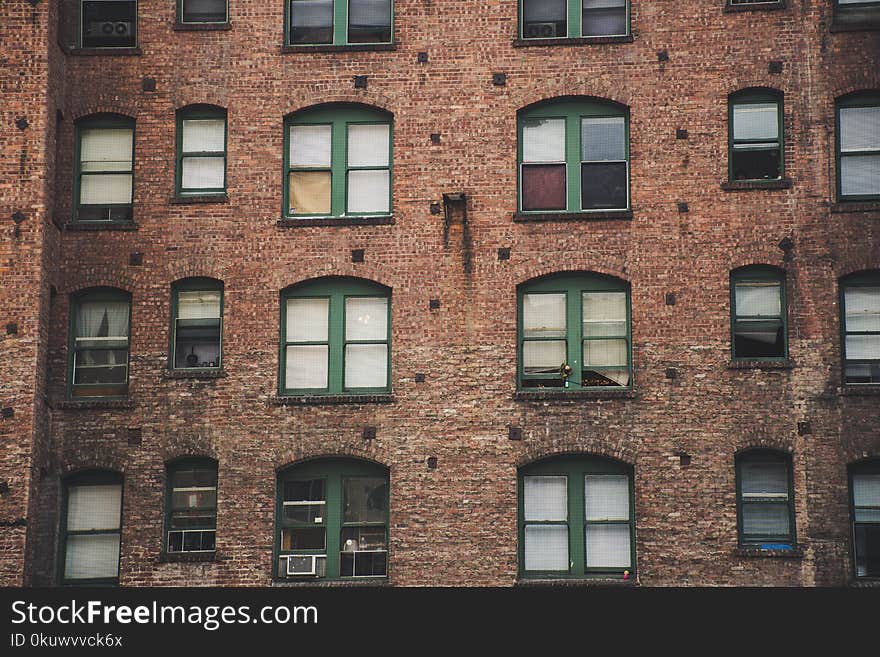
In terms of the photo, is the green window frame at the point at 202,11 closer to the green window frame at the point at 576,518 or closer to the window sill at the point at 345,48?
the window sill at the point at 345,48

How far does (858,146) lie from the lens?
2623 cm

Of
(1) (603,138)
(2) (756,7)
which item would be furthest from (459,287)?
(2) (756,7)

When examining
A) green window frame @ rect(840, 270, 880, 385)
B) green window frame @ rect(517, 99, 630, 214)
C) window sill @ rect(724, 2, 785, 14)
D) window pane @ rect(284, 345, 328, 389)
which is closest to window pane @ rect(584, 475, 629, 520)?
green window frame @ rect(840, 270, 880, 385)

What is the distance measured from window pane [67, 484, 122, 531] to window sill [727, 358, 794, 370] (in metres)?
11.1

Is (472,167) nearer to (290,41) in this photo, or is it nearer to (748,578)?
(290,41)

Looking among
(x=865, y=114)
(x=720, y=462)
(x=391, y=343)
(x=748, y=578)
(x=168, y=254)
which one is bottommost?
(x=748, y=578)

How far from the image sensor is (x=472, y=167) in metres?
26.6

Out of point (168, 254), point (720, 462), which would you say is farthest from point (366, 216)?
point (720, 462)

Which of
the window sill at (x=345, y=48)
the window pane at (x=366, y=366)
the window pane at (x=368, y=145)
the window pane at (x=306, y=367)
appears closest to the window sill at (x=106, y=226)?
the window pane at (x=306, y=367)

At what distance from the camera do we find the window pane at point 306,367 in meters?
26.4

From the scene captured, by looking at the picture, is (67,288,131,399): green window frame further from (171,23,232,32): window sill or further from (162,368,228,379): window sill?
(171,23,232,32): window sill

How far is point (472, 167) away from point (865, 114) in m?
7.11

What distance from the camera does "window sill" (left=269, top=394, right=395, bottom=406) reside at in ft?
85.0

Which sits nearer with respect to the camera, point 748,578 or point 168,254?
point 748,578
